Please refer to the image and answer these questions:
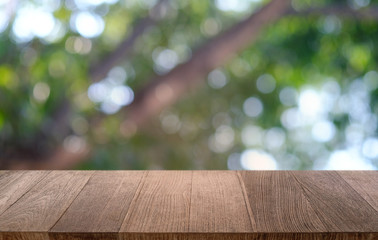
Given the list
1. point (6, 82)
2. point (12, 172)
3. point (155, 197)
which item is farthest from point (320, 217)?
point (6, 82)

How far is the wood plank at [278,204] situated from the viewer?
99 cm

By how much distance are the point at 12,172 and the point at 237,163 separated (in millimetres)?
5669

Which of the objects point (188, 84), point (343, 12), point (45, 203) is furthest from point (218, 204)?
point (343, 12)

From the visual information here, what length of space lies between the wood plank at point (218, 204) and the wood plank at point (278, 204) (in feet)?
0.07

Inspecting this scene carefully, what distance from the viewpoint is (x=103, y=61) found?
4.74 metres

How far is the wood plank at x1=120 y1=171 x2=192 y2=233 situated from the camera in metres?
0.99

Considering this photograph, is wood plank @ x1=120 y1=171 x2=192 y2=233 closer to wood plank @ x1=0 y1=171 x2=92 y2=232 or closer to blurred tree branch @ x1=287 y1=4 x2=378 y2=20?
wood plank @ x1=0 y1=171 x2=92 y2=232

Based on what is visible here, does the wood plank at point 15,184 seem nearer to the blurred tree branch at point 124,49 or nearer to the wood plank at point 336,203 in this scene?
the wood plank at point 336,203

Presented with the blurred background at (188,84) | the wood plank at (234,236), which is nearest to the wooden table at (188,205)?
the wood plank at (234,236)

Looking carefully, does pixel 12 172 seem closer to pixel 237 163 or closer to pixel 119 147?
pixel 119 147

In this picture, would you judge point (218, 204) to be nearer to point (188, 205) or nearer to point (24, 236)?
point (188, 205)

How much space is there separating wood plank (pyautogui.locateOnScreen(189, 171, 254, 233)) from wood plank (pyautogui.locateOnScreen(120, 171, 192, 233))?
2 cm

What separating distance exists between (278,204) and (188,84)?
132 inches

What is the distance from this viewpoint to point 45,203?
114cm
